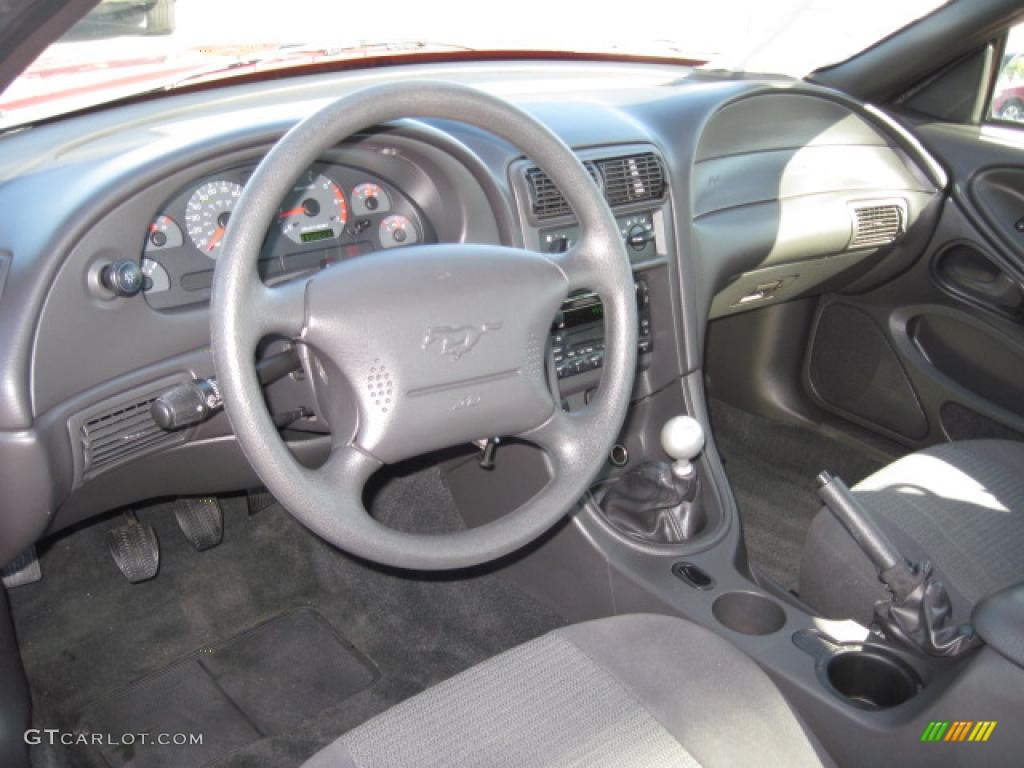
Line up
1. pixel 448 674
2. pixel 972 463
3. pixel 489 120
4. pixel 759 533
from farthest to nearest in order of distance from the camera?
pixel 759 533 → pixel 448 674 → pixel 972 463 → pixel 489 120

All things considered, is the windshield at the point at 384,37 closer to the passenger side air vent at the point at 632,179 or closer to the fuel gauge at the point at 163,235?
the fuel gauge at the point at 163,235

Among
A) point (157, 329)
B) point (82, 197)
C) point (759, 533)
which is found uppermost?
point (82, 197)

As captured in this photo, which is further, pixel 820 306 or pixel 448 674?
pixel 820 306

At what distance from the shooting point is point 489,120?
1.34m

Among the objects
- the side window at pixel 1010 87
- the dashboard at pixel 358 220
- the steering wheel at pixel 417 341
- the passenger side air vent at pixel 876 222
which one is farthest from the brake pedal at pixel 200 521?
the side window at pixel 1010 87

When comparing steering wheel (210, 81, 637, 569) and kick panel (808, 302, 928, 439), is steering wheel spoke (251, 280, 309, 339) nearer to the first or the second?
steering wheel (210, 81, 637, 569)

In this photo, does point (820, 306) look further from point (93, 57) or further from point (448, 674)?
point (93, 57)

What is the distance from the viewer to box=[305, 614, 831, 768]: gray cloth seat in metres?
1.17

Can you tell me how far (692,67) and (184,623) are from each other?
2.04 metres

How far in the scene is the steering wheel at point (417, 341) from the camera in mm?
1171

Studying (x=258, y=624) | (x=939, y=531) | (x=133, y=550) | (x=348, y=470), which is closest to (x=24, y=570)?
(x=133, y=550)

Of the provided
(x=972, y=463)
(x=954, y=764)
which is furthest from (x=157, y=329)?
(x=972, y=463)

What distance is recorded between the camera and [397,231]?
6.11 ft

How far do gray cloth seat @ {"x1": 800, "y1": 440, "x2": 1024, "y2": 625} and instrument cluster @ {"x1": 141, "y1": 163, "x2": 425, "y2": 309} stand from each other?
97cm
